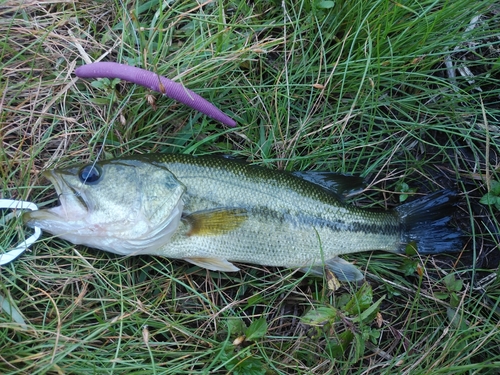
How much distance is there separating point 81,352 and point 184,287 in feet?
2.74

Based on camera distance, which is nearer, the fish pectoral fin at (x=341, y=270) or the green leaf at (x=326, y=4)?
the fish pectoral fin at (x=341, y=270)

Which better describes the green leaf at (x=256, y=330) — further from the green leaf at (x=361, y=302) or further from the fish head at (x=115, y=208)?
the fish head at (x=115, y=208)

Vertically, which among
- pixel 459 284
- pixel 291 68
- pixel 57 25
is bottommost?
pixel 459 284

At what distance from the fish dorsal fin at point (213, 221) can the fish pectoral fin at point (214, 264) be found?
21 cm

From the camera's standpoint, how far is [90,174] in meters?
2.87

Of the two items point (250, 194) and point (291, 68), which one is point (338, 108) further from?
point (250, 194)

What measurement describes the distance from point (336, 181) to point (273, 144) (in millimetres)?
574

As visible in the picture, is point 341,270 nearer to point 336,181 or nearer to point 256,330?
point 336,181

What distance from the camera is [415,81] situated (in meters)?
3.69

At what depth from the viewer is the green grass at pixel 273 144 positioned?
304cm

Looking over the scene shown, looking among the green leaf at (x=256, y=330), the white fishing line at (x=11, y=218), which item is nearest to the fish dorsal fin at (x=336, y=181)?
the green leaf at (x=256, y=330)

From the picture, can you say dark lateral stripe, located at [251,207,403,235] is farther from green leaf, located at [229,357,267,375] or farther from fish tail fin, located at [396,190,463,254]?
green leaf, located at [229,357,267,375]

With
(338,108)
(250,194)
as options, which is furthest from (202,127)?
(338,108)

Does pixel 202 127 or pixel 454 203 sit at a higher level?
pixel 202 127
